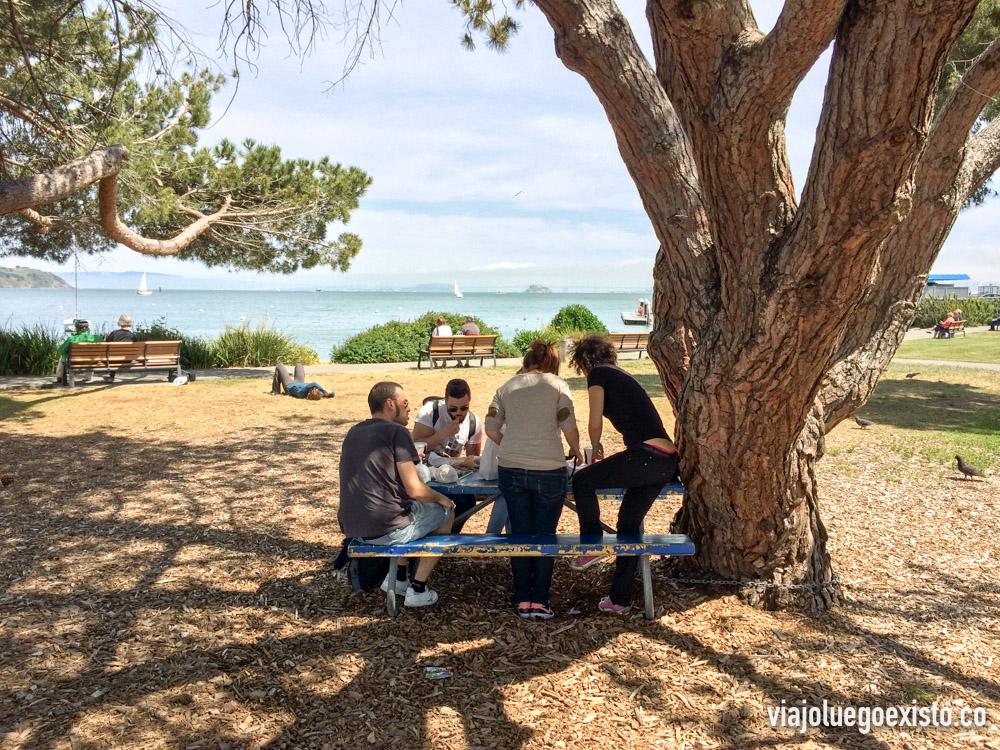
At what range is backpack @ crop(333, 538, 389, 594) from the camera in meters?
4.41

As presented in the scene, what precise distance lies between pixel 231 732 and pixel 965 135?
4607mm

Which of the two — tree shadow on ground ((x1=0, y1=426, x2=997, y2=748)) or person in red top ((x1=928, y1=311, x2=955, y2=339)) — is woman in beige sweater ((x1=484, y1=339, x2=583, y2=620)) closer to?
tree shadow on ground ((x1=0, y1=426, x2=997, y2=748))

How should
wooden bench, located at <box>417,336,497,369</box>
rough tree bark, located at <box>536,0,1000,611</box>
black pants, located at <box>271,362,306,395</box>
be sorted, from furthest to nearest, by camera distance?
wooden bench, located at <box>417,336,497,369</box> → black pants, located at <box>271,362,306,395</box> → rough tree bark, located at <box>536,0,1000,611</box>

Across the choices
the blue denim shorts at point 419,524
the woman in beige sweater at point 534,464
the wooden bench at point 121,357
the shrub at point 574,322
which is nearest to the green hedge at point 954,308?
the shrub at point 574,322

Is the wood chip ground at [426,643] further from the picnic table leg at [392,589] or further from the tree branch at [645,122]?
the tree branch at [645,122]

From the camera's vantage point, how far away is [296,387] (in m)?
12.7

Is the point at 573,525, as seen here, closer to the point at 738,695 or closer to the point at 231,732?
the point at 738,695

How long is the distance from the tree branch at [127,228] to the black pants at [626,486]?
6468mm

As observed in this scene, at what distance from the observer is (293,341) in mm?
21531

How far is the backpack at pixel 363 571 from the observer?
4.41m

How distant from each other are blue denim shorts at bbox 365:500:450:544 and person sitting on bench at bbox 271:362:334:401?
854 cm

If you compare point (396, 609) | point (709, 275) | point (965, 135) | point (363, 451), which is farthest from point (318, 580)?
point (965, 135)

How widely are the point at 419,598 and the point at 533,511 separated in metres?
0.80

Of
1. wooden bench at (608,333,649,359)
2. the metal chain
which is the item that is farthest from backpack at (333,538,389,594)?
wooden bench at (608,333,649,359)
